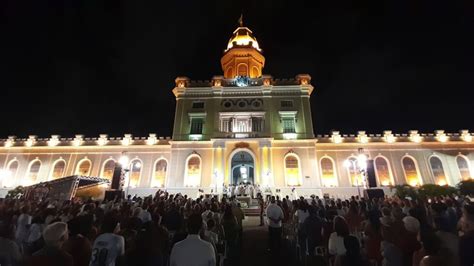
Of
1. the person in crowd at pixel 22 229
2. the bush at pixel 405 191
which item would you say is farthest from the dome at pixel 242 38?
the person in crowd at pixel 22 229

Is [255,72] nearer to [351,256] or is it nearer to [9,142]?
[351,256]

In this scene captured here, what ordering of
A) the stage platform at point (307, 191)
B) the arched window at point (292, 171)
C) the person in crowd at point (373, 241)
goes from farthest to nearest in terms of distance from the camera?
the arched window at point (292, 171) < the stage platform at point (307, 191) < the person in crowd at point (373, 241)

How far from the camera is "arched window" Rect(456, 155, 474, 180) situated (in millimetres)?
27344

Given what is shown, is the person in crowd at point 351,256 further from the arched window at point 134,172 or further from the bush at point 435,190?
the arched window at point 134,172

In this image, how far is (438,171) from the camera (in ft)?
91.1

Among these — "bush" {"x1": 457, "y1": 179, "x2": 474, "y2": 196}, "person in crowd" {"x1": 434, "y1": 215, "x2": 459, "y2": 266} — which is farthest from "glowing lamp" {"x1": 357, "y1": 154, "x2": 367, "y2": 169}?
"person in crowd" {"x1": 434, "y1": 215, "x2": 459, "y2": 266}

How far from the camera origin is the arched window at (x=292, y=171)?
26728mm

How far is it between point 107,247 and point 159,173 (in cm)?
2681

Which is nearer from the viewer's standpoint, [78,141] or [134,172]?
[134,172]

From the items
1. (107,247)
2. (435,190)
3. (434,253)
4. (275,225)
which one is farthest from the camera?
(435,190)

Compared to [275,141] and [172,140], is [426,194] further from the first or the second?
[172,140]

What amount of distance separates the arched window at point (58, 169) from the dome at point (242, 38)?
94.3 ft

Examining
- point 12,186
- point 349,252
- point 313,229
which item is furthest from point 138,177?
point 349,252

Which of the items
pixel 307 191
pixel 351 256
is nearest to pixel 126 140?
pixel 307 191
